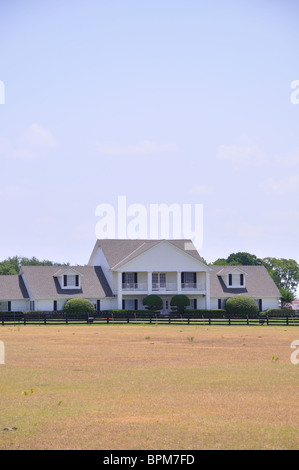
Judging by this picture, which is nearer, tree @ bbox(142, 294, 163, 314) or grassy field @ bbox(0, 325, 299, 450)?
grassy field @ bbox(0, 325, 299, 450)

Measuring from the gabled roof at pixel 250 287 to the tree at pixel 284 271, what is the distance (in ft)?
204

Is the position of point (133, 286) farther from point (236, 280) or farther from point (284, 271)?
point (284, 271)

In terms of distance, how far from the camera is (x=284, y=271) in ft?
488

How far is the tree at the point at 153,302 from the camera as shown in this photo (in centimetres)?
7544

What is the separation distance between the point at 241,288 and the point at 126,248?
A: 1417cm

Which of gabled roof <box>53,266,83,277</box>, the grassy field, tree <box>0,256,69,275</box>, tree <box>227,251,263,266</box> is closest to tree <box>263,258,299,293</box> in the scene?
tree <box>227,251,263,266</box>

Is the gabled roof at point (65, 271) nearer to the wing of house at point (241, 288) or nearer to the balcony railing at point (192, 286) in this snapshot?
the balcony railing at point (192, 286)

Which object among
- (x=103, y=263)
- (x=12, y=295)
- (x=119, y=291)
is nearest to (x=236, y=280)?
(x=119, y=291)

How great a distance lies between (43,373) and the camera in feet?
72.0

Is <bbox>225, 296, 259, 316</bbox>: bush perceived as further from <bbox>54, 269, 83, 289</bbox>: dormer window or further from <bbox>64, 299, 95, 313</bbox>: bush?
<bbox>54, 269, 83, 289</bbox>: dormer window

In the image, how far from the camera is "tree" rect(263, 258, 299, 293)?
483 feet

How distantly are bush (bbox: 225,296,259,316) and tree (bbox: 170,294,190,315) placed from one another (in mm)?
4678
